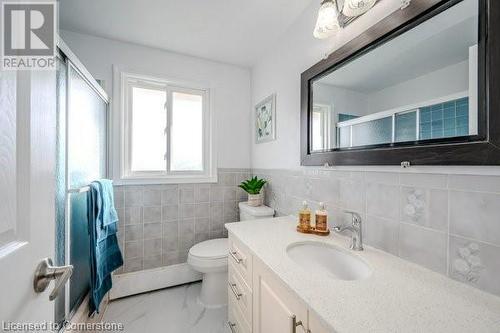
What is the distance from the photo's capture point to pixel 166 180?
1.97 metres

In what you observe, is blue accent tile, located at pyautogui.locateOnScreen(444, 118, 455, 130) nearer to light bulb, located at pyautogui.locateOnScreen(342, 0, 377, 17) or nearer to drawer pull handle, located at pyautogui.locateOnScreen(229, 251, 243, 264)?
light bulb, located at pyautogui.locateOnScreen(342, 0, 377, 17)

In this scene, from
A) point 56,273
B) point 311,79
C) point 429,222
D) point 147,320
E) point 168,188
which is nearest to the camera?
point 56,273

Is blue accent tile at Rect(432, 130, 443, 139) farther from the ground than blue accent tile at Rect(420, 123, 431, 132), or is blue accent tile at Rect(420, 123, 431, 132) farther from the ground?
blue accent tile at Rect(420, 123, 431, 132)

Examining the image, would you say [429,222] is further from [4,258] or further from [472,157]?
[4,258]

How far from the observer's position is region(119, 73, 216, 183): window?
190 centimetres

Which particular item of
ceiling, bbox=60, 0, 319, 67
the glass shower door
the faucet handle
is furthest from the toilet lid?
ceiling, bbox=60, 0, 319, 67

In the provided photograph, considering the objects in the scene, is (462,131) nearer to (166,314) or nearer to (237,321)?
(237,321)

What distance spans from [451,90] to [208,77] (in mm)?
1962

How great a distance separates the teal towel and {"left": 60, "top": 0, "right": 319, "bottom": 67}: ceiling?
4.13 feet

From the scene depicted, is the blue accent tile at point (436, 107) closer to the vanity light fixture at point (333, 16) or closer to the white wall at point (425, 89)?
the white wall at point (425, 89)

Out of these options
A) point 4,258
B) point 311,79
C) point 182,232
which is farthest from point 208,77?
point 4,258

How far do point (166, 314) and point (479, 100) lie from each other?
220 centimetres

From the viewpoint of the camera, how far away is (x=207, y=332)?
1438mm

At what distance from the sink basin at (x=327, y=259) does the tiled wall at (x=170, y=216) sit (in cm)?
123
